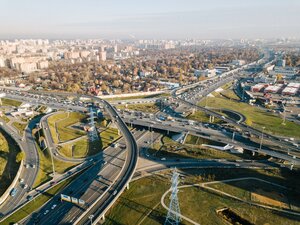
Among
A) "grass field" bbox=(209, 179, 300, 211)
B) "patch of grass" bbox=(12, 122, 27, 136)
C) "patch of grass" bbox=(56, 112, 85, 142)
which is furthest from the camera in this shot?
"patch of grass" bbox=(12, 122, 27, 136)

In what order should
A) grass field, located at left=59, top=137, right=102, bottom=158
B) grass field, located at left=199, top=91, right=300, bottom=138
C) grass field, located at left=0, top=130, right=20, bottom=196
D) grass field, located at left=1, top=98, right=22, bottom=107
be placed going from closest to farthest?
grass field, located at left=0, top=130, right=20, bottom=196, grass field, located at left=59, top=137, right=102, bottom=158, grass field, located at left=199, top=91, right=300, bottom=138, grass field, located at left=1, top=98, right=22, bottom=107

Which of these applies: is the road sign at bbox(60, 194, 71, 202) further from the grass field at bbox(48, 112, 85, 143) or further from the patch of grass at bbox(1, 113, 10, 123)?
the patch of grass at bbox(1, 113, 10, 123)

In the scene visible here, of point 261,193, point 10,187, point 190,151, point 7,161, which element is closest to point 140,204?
point 261,193

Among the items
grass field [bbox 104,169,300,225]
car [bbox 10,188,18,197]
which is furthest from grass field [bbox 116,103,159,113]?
car [bbox 10,188,18,197]

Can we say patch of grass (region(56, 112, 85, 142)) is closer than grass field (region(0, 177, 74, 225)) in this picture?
No

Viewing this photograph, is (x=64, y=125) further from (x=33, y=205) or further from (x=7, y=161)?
(x=33, y=205)

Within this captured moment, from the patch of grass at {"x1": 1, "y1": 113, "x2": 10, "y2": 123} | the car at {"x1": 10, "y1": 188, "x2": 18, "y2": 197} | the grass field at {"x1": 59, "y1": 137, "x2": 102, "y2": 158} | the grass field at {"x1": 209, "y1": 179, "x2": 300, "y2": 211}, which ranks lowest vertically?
the grass field at {"x1": 59, "y1": 137, "x2": 102, "y2": 158}

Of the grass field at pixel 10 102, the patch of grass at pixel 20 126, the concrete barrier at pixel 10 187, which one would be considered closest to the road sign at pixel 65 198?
the concrete barrier at pixel 10 187
